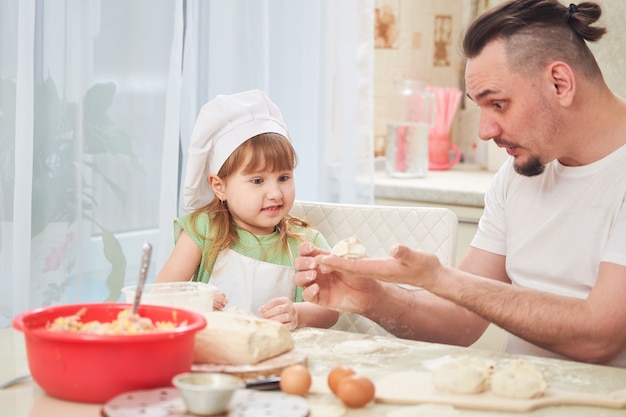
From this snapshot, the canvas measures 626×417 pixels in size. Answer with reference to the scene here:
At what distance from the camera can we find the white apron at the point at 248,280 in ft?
7.01

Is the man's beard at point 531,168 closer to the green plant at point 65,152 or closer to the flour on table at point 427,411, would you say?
the flour on table at point 427,411

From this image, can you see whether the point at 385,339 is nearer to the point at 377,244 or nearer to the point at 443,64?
the point at 377,244

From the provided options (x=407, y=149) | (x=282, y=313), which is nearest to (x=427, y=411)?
(x=282, y=313)

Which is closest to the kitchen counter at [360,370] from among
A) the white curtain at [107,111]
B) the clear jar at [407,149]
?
the white curtain at [107,111]

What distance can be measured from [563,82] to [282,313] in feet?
2.51

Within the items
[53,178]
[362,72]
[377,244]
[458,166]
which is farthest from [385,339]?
[458,166]

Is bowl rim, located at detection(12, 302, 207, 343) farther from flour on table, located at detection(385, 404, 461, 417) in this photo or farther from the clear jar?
the clear jar

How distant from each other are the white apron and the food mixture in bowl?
798mm

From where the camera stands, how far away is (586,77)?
1857mm

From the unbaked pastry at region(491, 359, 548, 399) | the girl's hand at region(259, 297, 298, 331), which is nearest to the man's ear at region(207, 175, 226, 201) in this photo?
the girl's hand at region(259, 297, 298, 331)

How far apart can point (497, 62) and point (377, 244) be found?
0.58m

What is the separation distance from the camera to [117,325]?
1225 mm

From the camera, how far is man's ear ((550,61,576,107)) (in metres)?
1.83

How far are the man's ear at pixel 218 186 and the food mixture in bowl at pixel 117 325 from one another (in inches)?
35.4
